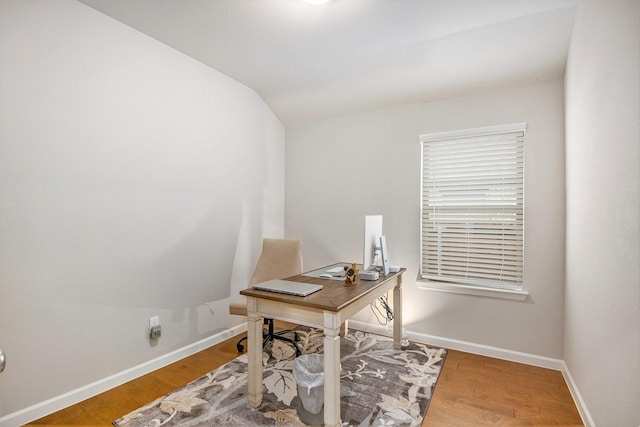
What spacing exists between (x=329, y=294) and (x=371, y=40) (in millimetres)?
1889

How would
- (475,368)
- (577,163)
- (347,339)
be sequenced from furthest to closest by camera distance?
(347,339) → (475,368) → (577,163)

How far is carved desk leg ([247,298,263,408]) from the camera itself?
197 centimetres

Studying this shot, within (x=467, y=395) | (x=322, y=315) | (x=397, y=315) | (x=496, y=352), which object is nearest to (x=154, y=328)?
(x=322, y=315)

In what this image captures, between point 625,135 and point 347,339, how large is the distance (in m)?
2.56

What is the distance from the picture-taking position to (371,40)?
7.73ft

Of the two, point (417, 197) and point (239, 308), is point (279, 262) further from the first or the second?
point (417, 197)

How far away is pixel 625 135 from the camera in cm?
134

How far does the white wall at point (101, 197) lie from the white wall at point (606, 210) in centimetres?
281

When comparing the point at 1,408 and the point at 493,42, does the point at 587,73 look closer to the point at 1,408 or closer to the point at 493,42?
the point at 493,42

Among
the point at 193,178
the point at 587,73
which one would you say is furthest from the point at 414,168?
the point at 193,178

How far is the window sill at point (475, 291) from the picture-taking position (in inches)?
104

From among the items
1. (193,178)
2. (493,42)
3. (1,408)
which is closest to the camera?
(1,408)

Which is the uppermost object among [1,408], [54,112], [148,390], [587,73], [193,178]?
[587,73]

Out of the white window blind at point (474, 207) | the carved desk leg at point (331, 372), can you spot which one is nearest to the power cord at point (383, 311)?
the white window blind at point (474, 207)
